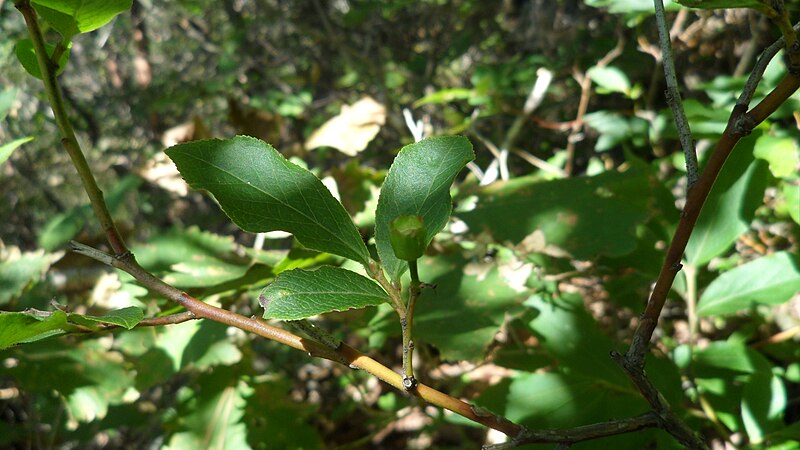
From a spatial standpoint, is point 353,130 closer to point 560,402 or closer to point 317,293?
point 560,402

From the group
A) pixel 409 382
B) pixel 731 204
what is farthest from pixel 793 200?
pixel 409 382

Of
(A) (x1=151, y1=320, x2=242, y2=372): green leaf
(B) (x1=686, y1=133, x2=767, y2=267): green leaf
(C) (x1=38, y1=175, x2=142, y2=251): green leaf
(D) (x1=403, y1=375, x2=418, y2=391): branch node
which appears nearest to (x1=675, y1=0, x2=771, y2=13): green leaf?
(D) (x1=403, y1=375, x2=418, y2=391): branch node

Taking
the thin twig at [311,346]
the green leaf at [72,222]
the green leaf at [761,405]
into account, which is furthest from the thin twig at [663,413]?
the green leaf at [72,222]

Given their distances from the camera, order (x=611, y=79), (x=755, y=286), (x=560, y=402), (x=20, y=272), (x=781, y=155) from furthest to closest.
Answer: (x=611, y=79) < (x=20, y=272) < (x=781, y=155) < (x=755, y=286) < (x=560, y=402)

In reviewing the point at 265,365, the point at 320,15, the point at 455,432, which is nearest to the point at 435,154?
the point at 455,432

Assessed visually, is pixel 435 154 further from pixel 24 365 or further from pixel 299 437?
pixel 299 437
